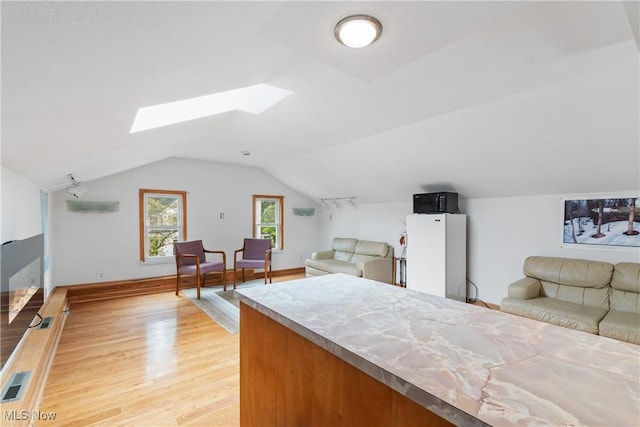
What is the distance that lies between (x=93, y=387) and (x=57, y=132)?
196cm

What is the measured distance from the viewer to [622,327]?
2.63 meters

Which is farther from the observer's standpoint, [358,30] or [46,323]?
[46,323]

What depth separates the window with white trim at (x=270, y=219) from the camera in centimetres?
673

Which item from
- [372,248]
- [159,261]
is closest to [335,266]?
[372,248]

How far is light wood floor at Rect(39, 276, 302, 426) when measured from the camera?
208 cm

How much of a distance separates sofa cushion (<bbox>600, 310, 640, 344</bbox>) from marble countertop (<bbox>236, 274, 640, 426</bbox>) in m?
2.33

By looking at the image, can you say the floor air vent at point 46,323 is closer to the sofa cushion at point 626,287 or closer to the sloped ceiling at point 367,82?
the sloped ceiling at point 367,82

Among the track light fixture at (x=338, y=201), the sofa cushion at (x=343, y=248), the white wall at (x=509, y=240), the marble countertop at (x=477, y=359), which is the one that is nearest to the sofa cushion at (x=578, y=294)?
the white wall at (x=509, y=240)

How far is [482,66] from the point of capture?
194cm

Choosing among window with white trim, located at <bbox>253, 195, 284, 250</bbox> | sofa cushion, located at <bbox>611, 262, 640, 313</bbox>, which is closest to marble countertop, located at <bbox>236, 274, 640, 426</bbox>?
sofa cushion, located at <bbox>611, 262, 640, 313</bbox>

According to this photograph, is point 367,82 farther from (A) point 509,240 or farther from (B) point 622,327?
(A) point 509,240

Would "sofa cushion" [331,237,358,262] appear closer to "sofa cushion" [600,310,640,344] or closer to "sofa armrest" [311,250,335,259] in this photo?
"sofa armrest" [311,250,335,259]

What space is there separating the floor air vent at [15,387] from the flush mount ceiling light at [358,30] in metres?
2.65

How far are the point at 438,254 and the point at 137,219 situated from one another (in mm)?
5033
